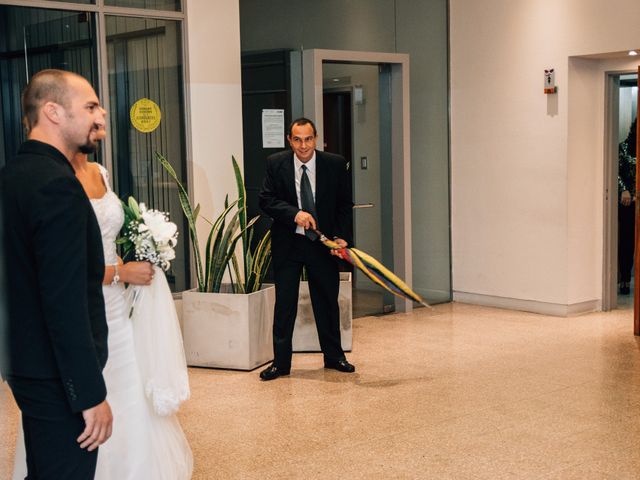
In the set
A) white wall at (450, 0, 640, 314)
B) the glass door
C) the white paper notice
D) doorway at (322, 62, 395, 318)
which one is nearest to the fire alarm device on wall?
white wall at (450, 0, 640, 314)

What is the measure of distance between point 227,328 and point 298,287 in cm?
58

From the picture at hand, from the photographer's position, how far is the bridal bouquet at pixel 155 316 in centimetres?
337

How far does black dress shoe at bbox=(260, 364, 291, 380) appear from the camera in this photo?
5.49 metres

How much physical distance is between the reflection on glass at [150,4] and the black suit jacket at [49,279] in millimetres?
4288

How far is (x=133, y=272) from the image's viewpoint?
3291 mm

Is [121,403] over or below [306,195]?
below

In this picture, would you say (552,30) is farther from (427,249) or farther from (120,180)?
(120,180)

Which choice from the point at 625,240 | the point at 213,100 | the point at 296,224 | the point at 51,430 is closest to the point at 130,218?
the point at 51,430

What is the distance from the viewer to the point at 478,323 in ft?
23.6

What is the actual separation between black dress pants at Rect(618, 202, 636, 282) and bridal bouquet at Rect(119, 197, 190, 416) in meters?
6.02

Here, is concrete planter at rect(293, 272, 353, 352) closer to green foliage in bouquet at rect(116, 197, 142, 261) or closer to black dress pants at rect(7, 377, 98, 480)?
green foliage in bouquet at rect(116, 197, 142, 261)

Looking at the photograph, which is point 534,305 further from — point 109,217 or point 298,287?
point 109,217

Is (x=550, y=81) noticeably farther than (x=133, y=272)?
Yes

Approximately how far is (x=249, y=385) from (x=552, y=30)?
13.0ft
